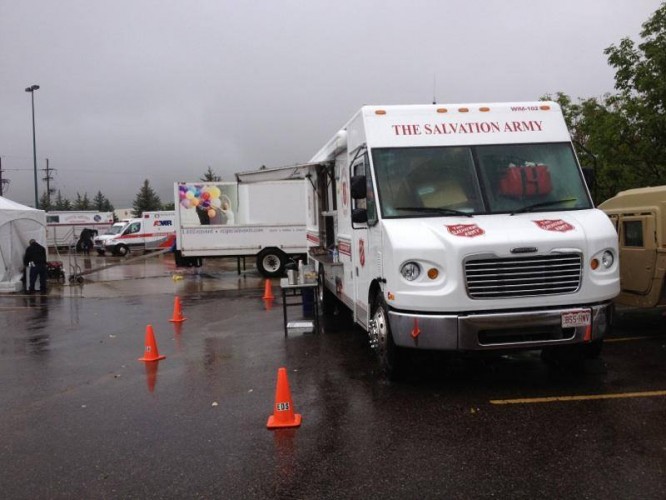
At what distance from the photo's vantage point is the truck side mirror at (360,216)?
21.8 feet

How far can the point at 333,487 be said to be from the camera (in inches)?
160

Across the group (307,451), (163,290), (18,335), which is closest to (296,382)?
(307,451)

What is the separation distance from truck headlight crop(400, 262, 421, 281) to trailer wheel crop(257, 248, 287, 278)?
14.3 metres

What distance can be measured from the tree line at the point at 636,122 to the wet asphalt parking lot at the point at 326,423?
5689mm

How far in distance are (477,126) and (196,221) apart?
48.7 ft

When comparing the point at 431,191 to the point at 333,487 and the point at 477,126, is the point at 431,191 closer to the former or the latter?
the point at 477,126

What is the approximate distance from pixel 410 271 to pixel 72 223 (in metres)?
47.7

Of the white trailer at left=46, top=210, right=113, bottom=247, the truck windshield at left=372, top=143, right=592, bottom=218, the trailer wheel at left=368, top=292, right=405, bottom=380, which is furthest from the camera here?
the white trailer at left=46, top=210, right=113, bottom=247

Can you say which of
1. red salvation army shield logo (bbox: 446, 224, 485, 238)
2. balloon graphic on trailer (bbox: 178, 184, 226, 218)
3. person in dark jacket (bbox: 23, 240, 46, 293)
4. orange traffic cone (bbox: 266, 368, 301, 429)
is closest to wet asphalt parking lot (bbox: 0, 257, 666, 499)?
orange traffic cone (bbox: 266, 368, 301, 429)

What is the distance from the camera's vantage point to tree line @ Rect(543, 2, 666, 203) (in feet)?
42.1

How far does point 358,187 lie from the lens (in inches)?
259

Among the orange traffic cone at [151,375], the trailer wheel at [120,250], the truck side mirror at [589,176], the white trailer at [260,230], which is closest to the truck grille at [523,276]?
the truck side mirror at [589,176]

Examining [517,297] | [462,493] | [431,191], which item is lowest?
[462,493]

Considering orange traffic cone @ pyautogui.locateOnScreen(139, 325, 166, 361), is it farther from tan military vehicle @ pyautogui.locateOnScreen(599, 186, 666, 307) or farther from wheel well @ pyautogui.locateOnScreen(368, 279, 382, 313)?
tan military vehicle @ pyautogui.locateOnScreen(599, 186, 666, 307)
